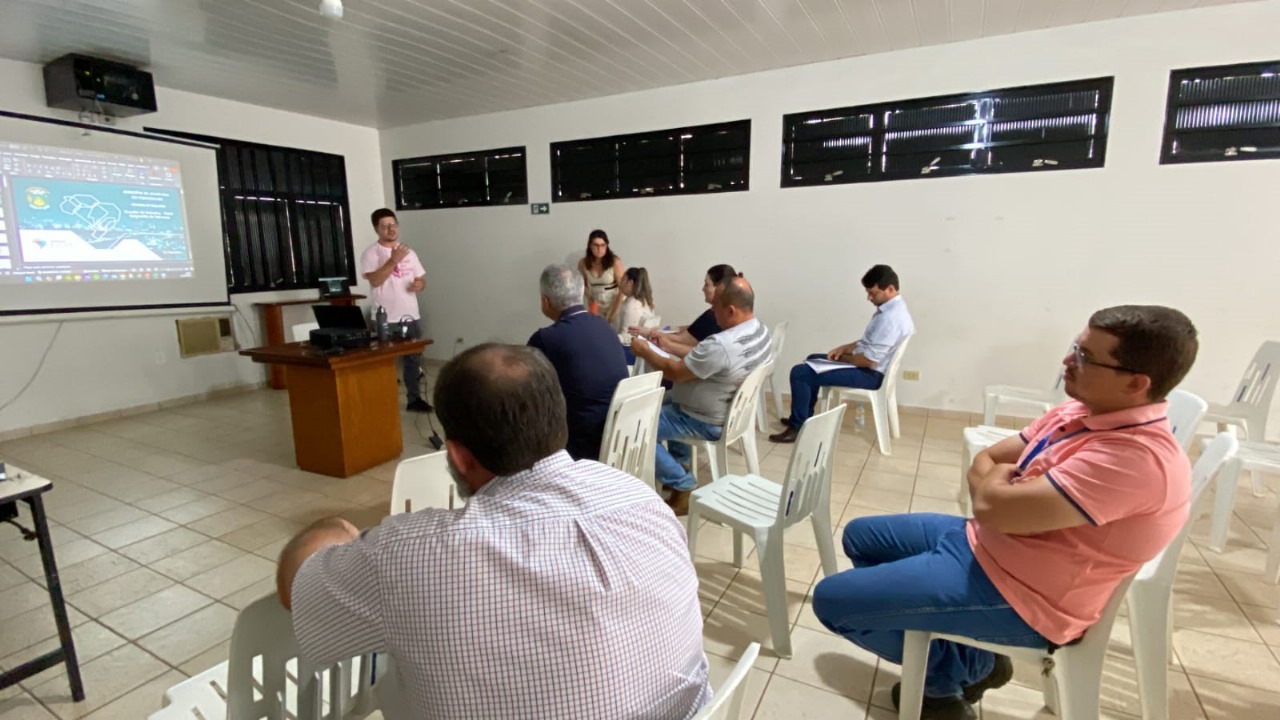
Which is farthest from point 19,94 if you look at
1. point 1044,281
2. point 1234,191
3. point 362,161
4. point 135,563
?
point 1234,191

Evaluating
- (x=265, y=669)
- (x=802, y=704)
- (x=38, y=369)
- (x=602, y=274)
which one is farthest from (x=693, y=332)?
(x=38, y=369)

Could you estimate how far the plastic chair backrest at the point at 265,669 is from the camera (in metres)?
0.92

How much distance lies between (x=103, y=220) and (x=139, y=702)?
4420 mm

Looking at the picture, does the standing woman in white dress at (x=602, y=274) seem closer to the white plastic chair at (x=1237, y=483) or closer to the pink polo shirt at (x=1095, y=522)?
the white plastic chair at (x=1237, y=483)

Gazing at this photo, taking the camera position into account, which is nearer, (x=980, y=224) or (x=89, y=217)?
(x=980, y=224)

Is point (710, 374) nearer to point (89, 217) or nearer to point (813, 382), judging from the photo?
point (813, 382)

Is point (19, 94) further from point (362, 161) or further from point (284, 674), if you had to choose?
point (284, 674)

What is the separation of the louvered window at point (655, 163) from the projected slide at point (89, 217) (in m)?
3.27

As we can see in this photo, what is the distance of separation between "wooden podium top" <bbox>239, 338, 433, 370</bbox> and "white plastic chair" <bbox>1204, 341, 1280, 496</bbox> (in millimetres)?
4507

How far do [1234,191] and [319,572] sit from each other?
5.12 m

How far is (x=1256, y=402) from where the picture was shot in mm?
2988

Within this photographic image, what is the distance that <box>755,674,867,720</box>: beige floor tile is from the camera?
5.44 ft

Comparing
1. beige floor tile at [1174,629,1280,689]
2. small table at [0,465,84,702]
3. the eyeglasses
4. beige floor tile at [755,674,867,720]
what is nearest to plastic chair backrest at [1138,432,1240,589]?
the eyeglasses

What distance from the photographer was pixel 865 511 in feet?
9.56
